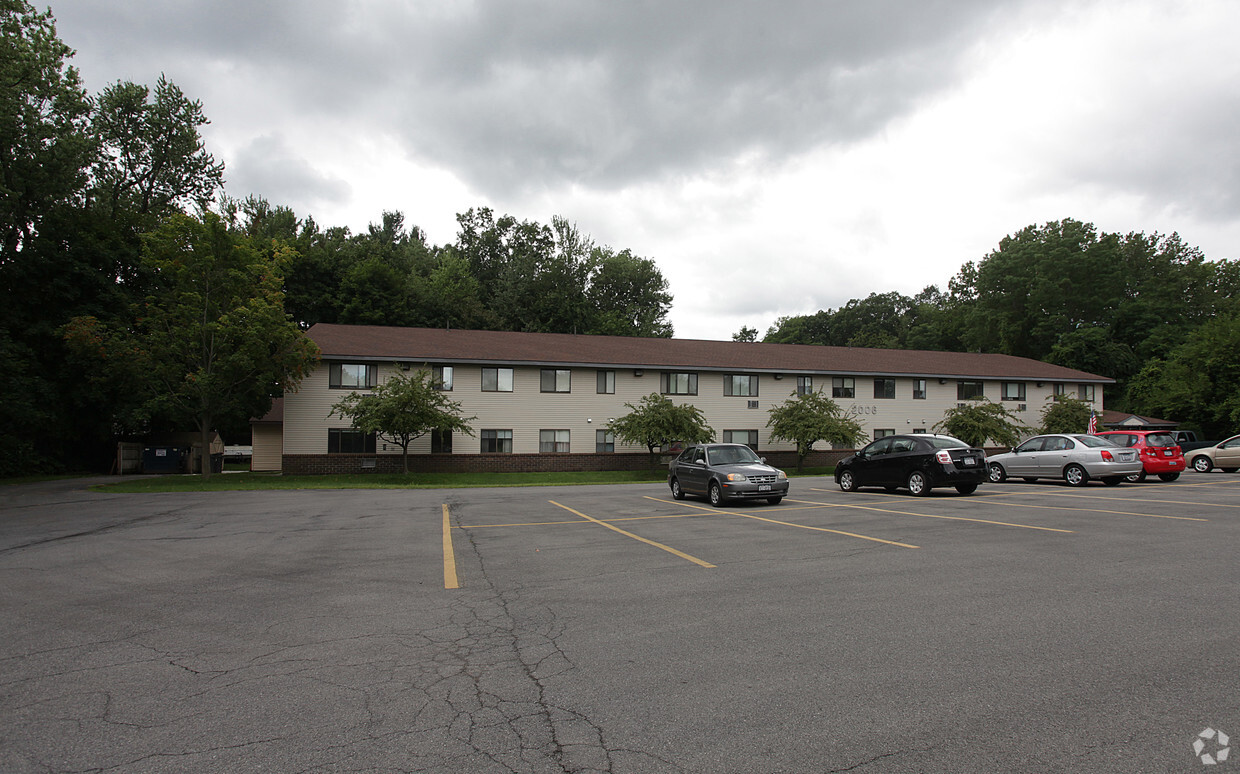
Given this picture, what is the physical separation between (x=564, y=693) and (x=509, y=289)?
5755cm

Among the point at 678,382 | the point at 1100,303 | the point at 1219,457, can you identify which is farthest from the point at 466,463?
the point at 1100,303

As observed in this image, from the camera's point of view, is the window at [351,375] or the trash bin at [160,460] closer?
the window at [351,375]

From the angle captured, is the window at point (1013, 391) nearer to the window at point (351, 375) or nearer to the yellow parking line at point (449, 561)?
the window at point (351, 375)

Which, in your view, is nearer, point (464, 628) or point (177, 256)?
point (464, 628)

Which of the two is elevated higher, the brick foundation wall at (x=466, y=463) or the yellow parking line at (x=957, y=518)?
the yellow parking line at (x=957, y=518)

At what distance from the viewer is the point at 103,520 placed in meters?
13.8

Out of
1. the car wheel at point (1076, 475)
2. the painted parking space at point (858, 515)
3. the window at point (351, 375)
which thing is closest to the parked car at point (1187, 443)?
the car wheel at point (1076, 475)

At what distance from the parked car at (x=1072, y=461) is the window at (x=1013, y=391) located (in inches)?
863

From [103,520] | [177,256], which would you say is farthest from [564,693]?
[177,256]

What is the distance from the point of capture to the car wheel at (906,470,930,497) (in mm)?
16578

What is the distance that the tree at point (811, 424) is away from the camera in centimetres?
3325

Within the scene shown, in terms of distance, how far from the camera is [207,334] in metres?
28.8

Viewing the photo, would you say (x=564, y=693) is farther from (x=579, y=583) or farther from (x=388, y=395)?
(x=388, y=395)

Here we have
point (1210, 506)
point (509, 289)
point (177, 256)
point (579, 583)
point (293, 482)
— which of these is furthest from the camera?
point (509, 289)
